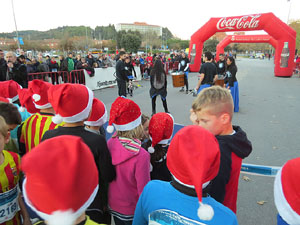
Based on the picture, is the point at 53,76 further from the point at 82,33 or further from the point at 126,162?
the point at 82,33

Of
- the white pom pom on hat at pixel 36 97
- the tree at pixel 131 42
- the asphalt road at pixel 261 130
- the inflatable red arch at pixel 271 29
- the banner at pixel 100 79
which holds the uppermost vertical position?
the tree at pixel 131 42

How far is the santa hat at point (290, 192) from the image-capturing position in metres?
0.94

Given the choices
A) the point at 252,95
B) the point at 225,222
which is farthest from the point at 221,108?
the point at 252,95

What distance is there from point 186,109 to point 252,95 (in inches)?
174

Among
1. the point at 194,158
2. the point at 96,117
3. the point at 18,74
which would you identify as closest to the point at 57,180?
the point at 194,158

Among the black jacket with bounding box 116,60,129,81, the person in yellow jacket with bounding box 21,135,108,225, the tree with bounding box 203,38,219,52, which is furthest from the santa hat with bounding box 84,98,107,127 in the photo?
the tree with bounding box 203,38,219,52

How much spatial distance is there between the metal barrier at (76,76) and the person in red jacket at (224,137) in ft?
31.2

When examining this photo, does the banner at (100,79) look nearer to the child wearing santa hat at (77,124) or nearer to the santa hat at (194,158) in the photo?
the child wearing santa hat at (77,124)

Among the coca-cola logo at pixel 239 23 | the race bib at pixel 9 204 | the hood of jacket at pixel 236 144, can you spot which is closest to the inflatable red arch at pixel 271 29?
the coca-cola logo at pixel 239 23

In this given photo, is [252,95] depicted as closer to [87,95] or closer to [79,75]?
[79,75]

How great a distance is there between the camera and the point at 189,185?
102 cm

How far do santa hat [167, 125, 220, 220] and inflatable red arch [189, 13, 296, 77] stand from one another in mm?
17538

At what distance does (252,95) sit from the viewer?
1000 cm

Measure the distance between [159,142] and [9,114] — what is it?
4.81 feet
